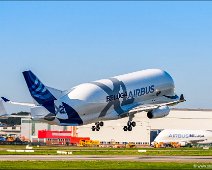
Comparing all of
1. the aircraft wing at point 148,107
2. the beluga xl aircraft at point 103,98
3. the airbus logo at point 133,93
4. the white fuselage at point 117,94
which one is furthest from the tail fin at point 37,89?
the aircraft wing at point 148,107

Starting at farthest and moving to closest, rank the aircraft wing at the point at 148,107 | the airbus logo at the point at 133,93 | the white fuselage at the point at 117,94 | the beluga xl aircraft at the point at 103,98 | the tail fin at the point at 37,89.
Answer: the aircraft wing at the point at 148,107, the airbus logo at the point at 133,93, the white fuselage at the point at 117,94, the beluga xl aircraft at the point at 103,98, the tail fin at the point at 37,89

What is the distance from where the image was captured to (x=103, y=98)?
374 ft

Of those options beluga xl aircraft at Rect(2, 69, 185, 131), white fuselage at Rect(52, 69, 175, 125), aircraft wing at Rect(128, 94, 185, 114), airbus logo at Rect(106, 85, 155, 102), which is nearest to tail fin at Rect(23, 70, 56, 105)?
beluga xl aircraft at Rect(2, 69, 185, 131)

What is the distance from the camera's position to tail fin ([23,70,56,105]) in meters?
111

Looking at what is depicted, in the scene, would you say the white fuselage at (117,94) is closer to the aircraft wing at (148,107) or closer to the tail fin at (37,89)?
the aircraft wing at (148,107)

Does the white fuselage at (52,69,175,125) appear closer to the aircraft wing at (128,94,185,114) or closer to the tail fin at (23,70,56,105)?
the aircraft wing at (128,94,185,114)

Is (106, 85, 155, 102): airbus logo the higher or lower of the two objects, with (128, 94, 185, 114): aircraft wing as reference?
higher

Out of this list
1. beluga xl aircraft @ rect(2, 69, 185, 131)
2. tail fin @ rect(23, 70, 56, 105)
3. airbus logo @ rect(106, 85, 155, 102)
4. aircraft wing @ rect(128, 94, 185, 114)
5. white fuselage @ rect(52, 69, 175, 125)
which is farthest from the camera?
aircraft wing @ rect(128, 94, 185, 114)

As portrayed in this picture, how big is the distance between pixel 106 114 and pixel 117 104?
2625 mm

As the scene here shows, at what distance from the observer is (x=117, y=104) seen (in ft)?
387

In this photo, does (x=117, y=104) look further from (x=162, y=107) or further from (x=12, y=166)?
(x=12, y=166)

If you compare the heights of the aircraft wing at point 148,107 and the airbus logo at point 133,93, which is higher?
the airbus logo at point 133,93

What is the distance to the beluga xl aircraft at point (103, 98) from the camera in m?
111

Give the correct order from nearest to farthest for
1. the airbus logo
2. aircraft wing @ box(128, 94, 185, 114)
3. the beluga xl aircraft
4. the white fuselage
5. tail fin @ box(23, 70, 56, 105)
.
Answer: tail fin @ box(23, 70, 56, 105), the beluga xl aircraft, the white fuselage, the airbus logo, aircraft wing @ box(128, 94, 185, 114)
